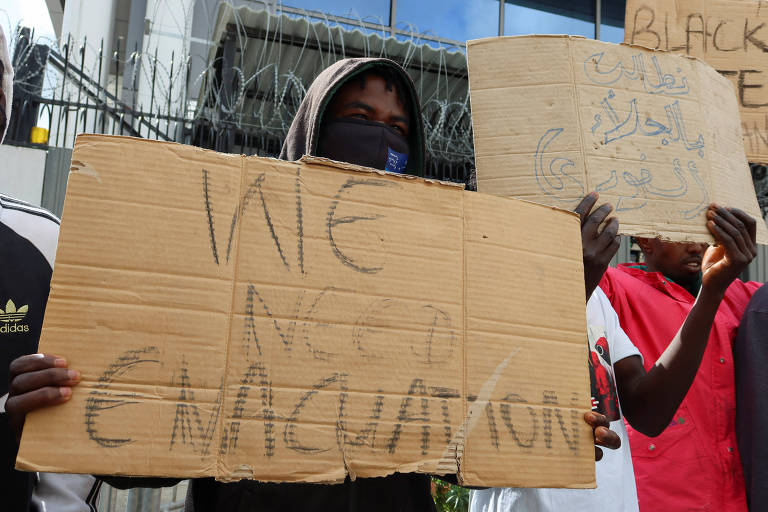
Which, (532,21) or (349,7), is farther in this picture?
(532,21)

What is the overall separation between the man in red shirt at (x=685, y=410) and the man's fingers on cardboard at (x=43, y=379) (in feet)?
6.13

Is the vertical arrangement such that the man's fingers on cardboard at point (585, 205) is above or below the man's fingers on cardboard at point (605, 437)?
above

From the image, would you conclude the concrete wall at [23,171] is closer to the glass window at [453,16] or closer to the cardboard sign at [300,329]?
the glass window at [453,16]

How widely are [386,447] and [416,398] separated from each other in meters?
0.11

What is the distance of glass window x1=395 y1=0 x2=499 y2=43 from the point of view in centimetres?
862

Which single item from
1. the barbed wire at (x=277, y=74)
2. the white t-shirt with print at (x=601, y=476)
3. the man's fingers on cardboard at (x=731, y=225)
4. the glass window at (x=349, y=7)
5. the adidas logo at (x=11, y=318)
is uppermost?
the glass window at (x=349, y=7)

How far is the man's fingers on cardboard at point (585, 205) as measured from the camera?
1.59 meters

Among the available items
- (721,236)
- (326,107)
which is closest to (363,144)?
(326,107)

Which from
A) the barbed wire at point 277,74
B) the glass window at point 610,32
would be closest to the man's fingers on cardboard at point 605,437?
the barbed wire at point 277,74

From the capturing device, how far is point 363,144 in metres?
1.68

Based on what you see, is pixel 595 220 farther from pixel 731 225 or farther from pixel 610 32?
pixel 610 32

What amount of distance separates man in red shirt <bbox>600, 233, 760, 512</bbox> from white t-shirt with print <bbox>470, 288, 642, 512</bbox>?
41cm

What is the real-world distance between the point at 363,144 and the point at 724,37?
1470 mm

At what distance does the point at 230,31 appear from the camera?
6.45 metres
